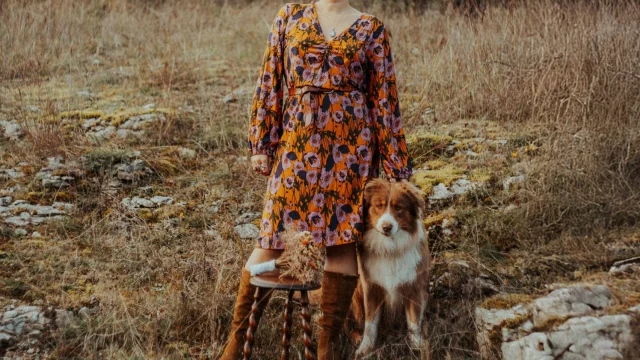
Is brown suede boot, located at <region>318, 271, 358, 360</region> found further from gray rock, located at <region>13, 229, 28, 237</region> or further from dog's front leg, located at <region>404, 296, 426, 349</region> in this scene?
gray rock, located at <region>13, 229, 28, 237</region>

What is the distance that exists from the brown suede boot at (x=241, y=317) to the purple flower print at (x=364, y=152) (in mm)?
843

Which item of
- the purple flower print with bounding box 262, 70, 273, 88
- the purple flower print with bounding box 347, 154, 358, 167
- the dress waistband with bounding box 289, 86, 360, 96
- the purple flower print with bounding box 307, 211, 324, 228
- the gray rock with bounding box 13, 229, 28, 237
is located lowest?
the gray rock with bounding box 13, 229, 28, 237

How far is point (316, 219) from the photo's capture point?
3.01 meters

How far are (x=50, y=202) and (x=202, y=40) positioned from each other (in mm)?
4345

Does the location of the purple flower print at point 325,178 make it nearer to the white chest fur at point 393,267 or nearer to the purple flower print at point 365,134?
the purple flower print at point 365,134

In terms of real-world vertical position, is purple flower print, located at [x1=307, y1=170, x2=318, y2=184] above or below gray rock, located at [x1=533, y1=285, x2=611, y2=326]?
above

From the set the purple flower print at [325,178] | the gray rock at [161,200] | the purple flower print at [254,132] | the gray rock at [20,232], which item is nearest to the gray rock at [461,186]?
the purple flower print at [325,178]

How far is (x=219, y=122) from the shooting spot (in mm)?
5883

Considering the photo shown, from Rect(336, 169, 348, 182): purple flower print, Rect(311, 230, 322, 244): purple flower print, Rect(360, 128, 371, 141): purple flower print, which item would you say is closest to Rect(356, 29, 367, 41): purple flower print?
Rect(360, 128, 371, 141): purple flower print

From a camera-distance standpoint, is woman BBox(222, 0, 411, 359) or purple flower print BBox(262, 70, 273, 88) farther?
purple flower print BBox(262, 70, 273, 88)

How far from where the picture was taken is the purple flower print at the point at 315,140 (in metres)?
3.05

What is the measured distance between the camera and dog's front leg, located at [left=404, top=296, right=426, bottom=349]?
321cm

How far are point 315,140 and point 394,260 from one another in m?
0.77

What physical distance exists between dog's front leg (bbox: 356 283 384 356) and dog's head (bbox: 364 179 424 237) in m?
0.36
